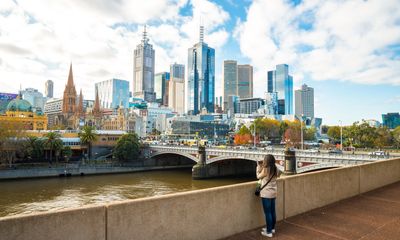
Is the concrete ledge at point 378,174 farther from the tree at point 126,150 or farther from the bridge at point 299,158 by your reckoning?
the tree at point 126,150

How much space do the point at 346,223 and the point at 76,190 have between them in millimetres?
42806

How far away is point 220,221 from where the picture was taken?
6.40 m

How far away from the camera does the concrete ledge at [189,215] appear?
5.15 metres

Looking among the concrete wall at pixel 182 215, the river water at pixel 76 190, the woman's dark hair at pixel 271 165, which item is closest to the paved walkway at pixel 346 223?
the concrete wall at pixel 182 215

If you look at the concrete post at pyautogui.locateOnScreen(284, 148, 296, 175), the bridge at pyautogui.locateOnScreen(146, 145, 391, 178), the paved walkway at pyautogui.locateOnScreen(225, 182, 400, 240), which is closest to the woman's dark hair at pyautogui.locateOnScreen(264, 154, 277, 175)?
the paved walkway at pyautogui.locateOnScreen(225, 182, 400, 240)

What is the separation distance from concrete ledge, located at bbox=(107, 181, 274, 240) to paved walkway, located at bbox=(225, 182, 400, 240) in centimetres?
40

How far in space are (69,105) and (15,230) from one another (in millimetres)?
149614

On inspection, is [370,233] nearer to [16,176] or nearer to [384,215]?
[384,215]

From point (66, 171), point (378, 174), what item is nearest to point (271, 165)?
point (378, 174)

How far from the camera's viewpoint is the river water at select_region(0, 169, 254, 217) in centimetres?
3373

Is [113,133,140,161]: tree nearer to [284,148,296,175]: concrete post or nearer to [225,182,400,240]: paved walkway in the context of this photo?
[284,148,296,175]: concrete post

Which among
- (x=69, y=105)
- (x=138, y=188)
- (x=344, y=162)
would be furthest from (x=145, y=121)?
(x=344, y=162)


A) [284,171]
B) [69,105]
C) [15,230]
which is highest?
[69,105]

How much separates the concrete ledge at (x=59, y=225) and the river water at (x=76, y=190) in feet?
98.6
